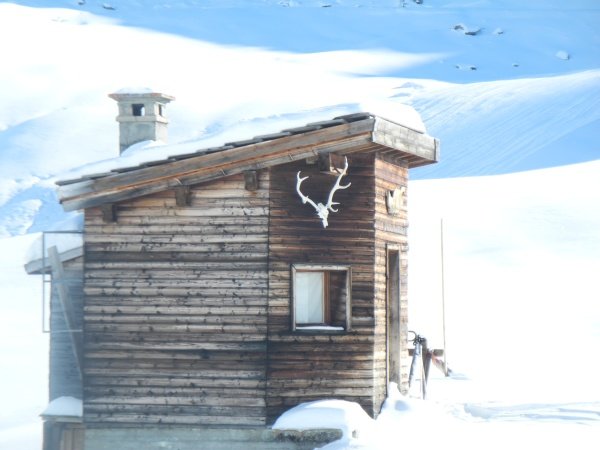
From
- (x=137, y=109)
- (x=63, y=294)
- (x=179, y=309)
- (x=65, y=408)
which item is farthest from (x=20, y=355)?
(x=179, y=309)

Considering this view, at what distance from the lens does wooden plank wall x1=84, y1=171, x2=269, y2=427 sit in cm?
1875

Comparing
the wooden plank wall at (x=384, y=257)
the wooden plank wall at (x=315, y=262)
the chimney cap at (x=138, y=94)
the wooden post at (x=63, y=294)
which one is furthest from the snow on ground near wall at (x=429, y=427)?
the chimney cap at (x=138, y=94)

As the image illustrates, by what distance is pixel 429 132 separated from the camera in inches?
2522

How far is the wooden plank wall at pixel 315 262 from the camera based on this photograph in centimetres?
1869

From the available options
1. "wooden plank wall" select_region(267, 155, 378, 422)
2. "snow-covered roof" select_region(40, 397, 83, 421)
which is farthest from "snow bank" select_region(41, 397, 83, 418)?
"wooden plank wall" select_region(267, 155, 378, 422)

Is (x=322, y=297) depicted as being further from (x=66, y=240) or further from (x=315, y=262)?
(x=66, y=240)

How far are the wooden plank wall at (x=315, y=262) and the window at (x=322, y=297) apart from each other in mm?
151

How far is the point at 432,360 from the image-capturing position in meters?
23.7

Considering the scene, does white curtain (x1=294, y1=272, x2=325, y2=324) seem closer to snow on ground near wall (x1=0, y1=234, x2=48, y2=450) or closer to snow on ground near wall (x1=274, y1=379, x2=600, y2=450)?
snow on ground near wall (x1=274, y1=379, x2=600, y2=450)

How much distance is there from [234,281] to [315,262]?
119 cm

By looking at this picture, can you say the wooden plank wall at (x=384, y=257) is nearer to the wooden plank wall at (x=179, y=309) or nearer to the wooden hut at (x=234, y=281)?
the wooden hut at (x=234, y=281)

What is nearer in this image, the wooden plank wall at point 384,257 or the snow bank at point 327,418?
the snow bank at point 327,418

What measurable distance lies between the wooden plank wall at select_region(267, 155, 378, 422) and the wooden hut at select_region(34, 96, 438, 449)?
2 cm

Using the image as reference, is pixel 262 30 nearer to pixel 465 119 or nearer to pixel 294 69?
pixel 294 69
